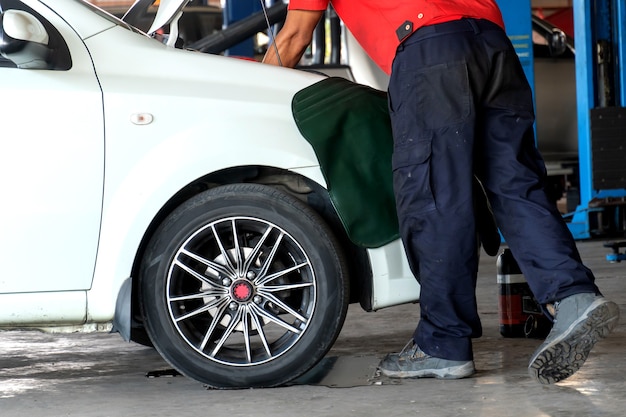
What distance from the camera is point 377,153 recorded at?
360 cm

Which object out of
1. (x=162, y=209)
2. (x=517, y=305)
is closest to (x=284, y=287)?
Result: (x=162, y=209)

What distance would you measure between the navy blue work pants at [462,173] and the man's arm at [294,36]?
1.26ft

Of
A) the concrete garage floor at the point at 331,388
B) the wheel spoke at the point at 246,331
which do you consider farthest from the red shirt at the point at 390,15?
the concrete garage floor at the point at 331,388

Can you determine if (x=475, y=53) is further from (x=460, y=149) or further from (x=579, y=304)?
(x=579, y=304)

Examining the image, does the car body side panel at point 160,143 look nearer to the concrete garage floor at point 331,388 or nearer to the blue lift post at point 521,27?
the concrete garage floor at point 331,388

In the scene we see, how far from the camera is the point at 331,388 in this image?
354 centimetres

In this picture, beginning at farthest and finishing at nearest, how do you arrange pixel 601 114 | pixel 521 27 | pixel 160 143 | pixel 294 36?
pixel 521 27
pixel 601 114
pixel 294 36
pixel 160 143

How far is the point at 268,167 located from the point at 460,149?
66 cm

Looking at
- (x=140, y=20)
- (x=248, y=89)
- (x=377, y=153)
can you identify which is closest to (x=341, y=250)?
(x=377, y=153)

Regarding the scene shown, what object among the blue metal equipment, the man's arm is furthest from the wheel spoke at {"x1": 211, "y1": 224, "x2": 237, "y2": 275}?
the blue metal equipment

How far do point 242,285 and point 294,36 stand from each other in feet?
3.09

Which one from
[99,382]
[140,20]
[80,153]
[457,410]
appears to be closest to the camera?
[457,410]

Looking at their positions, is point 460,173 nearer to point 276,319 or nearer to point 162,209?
point 276,319

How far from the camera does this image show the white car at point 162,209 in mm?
3379
